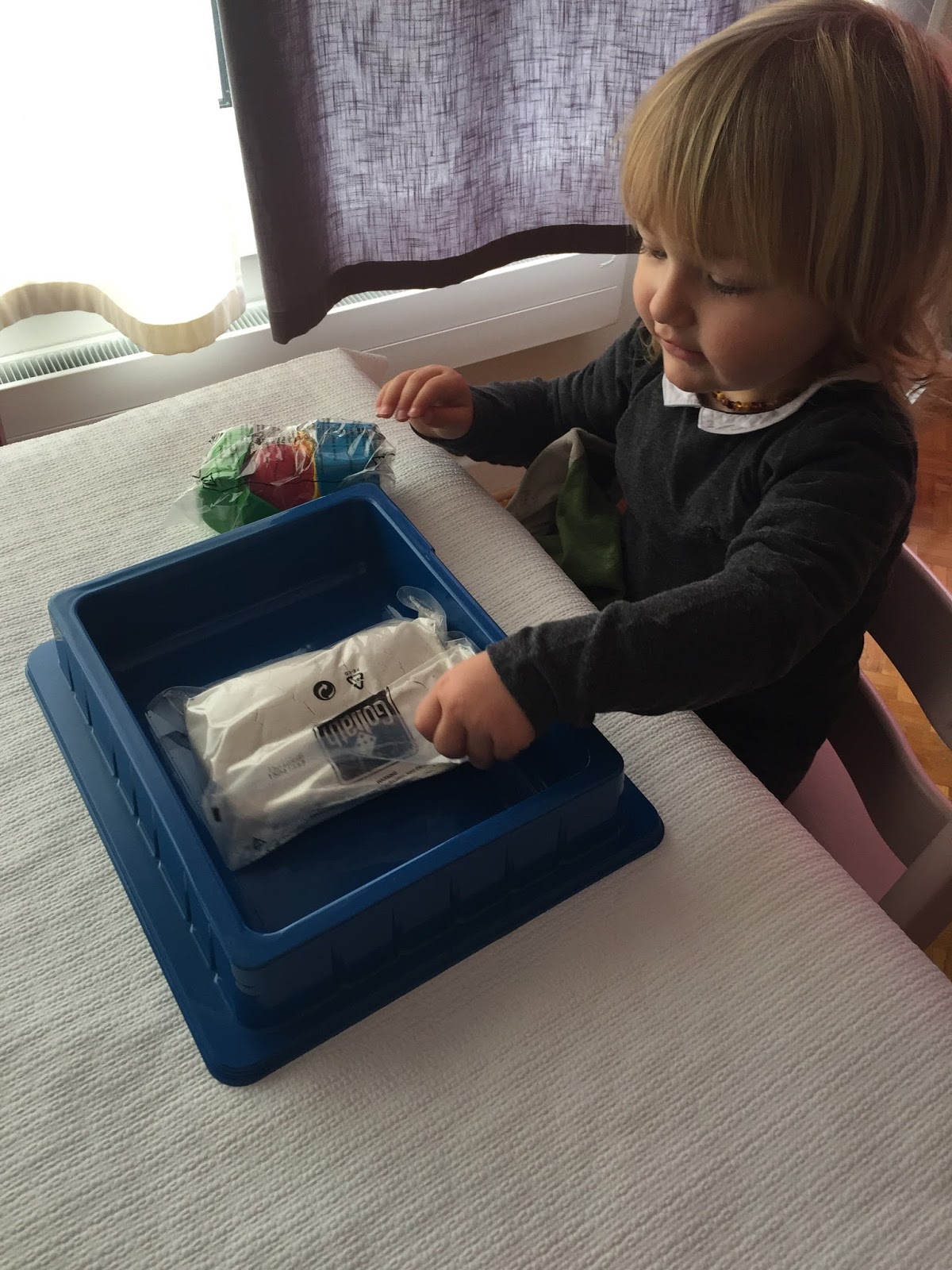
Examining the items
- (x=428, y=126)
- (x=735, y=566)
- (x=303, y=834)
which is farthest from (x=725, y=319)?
(x=428, y=126)

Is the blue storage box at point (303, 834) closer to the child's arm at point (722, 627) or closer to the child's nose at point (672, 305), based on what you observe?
the child's arm at point (722, 627)

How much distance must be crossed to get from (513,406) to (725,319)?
266 millimetres

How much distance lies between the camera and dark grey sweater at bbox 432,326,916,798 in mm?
517

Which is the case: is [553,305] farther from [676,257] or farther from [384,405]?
[676,257]

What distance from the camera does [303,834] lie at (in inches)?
19.9

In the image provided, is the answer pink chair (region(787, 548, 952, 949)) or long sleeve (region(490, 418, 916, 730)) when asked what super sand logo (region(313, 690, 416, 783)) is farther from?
pink chair (region(787, 548, 952, 949))

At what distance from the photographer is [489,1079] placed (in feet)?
1.40

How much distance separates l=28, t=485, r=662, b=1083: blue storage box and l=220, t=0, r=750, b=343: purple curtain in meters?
0.44

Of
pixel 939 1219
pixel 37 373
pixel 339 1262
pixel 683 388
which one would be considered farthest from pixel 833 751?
pixel 37 373

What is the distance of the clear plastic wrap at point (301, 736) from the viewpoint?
0.49m

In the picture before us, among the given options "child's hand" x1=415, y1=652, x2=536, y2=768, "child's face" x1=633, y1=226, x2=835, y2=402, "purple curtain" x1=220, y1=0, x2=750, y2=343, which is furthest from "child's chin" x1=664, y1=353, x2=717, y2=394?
"purple curtain" x1=220, y1=0, x2=750, y2=343

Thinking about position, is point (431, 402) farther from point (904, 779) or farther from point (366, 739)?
point (904, 779)

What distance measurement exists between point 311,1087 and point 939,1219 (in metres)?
0.26

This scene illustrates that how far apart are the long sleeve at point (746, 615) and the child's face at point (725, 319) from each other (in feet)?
0.19
